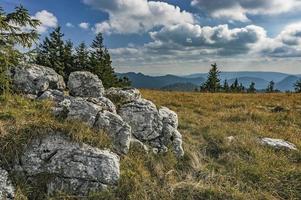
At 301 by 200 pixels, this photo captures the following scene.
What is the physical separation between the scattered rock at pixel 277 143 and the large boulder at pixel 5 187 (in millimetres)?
8999

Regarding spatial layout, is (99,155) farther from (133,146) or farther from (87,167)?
(133,146)

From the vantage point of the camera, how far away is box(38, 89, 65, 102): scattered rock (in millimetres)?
11673

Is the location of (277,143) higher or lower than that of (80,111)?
lower

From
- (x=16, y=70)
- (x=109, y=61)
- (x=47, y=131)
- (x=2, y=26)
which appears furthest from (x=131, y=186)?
(x=109, y=61)

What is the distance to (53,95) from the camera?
12.1 metres

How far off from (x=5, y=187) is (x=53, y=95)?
210 inches

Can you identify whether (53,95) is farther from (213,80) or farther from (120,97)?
(213,80)

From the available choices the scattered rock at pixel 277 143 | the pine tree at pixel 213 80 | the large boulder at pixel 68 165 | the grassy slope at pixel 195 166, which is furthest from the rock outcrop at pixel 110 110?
the pine tree at pixel 213 80

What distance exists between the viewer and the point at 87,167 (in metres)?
7.94

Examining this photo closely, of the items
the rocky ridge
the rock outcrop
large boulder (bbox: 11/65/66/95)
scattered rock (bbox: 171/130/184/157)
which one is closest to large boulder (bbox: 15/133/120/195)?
the rocky ridge

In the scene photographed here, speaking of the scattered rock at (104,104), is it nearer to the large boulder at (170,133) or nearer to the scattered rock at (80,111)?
the scattered rock at (80,111)

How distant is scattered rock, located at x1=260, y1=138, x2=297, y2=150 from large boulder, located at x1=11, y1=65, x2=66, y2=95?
28.6 ft

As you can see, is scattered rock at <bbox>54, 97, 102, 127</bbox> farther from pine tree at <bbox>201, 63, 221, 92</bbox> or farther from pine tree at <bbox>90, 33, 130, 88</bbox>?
pine tree at <bbox>201, 63, 221, 92</bbox>

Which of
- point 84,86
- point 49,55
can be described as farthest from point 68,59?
point 84,86
